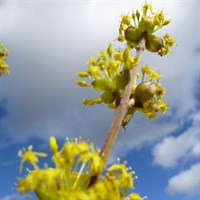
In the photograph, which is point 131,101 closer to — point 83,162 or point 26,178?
point 83,162

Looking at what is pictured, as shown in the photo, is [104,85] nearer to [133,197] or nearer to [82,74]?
[82,74]

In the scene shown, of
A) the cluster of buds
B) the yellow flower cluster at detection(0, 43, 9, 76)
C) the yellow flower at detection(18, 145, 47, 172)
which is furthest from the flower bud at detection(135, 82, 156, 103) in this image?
the yellow flower cluster at detection(0, 43, 9, 76)

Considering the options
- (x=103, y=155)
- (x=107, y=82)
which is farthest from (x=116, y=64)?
(x=103, y=155)

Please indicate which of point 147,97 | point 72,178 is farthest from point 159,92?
point 72,178

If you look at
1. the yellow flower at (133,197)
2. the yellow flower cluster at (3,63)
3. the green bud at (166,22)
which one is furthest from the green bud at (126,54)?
the yellow flower cluster at (3,63)

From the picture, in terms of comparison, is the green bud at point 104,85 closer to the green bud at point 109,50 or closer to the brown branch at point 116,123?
the brown branch at point 116,123

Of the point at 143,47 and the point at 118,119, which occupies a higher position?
the point at 143,47

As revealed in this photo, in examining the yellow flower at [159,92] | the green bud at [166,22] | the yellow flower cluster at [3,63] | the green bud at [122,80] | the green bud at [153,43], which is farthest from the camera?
the yellow flower cluster at [3,63]

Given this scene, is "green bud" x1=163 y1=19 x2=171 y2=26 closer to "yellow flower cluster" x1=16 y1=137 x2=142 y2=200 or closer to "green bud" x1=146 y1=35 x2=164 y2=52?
"green bud" x1=146 y1=35 x2=164 y2=52
